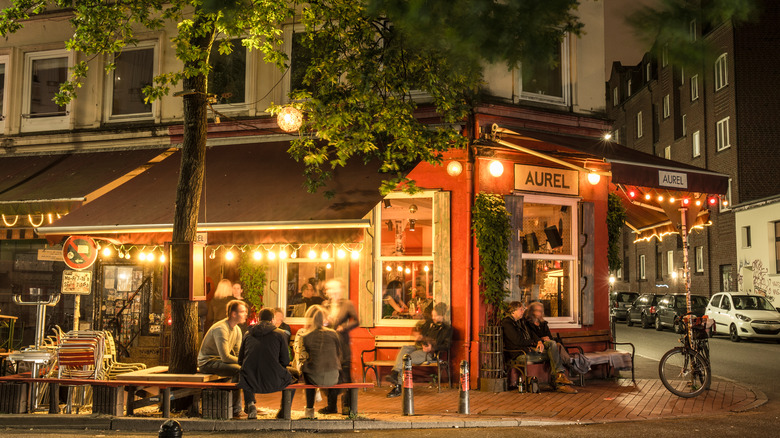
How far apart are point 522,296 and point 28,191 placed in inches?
376

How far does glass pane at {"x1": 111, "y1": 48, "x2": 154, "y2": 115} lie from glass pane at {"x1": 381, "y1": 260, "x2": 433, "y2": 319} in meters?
6.49

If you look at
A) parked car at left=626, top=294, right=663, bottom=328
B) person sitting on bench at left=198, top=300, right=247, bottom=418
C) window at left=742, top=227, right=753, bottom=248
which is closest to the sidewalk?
person sitting on bench at left=198, top=300, right=247, bottom=418

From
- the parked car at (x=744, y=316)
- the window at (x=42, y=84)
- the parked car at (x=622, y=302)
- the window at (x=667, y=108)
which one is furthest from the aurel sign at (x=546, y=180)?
the window at (x=667, y=108)

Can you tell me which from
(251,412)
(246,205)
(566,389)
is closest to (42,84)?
(246,205)

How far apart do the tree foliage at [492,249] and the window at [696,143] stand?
28.5 m

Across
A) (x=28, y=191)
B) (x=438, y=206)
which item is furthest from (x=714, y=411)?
(x=28, y=191)

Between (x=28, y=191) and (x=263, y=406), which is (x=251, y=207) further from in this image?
(x=28, y=191)

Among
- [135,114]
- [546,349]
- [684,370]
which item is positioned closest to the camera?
[684,370]

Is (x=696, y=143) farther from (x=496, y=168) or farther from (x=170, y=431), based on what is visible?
(x=170, y=431)

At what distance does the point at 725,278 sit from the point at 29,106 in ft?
101

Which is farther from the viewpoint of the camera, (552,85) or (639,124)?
(639,124)

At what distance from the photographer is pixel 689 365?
11891 millimetres

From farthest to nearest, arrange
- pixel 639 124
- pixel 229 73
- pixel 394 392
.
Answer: pixel 639 124 → pixel 229 73 → pixel 394 392

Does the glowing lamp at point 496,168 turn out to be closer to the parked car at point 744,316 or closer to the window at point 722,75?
the parked car at point 744,316
